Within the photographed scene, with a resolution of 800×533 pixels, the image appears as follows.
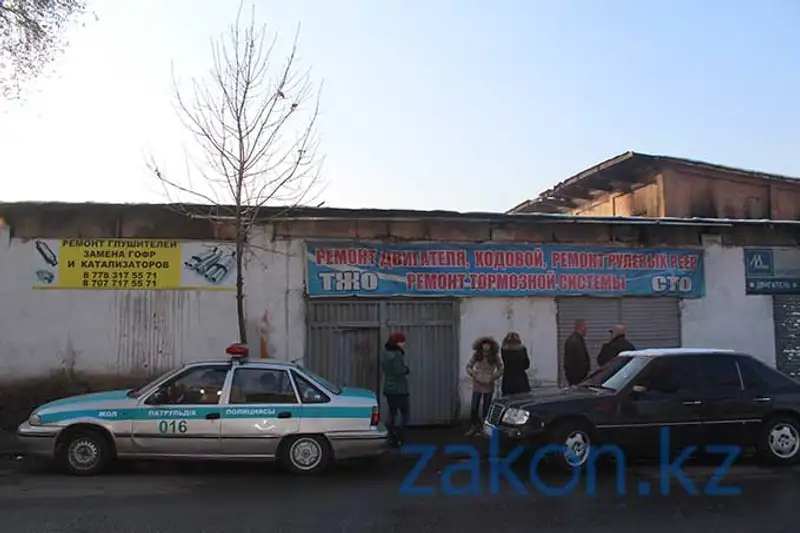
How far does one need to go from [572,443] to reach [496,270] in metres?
5.06

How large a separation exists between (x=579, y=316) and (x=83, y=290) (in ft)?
28.7

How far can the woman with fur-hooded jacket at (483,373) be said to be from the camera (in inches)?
479

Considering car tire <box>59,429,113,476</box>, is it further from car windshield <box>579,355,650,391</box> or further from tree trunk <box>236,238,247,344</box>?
car windshield <box>579,355,650,391</box>

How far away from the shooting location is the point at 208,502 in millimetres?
7785

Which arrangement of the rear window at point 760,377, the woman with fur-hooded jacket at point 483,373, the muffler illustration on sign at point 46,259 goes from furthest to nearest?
1. the muffler illustration on sign at point 46,259
2. the woman with fur-hooded jacket at point 483,373
3. the rear window at point 760,377

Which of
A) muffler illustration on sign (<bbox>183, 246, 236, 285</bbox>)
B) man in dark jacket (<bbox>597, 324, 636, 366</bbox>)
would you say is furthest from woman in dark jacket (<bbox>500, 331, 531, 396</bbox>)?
muffler illustration on sign (<bbox>183, 246, 236, 285</bbox>)

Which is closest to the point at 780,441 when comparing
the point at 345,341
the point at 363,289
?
the point at 363,289

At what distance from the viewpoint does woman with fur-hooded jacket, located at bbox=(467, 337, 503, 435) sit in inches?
479

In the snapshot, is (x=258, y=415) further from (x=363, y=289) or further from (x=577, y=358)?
(x=577, y=358)

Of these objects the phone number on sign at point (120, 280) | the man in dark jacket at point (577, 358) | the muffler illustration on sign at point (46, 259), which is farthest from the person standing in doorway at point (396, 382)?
the muffler illustration on sign at point (46, 259)

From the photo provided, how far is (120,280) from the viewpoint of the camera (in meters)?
13.1

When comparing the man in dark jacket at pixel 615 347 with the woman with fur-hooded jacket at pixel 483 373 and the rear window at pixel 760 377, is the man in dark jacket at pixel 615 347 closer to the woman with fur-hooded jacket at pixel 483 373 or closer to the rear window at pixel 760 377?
the woman with fur-hooded jacket at pixel 483 373

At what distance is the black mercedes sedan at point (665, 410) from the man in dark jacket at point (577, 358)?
6.46 ft

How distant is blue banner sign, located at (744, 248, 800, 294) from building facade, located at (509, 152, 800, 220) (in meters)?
4.40
